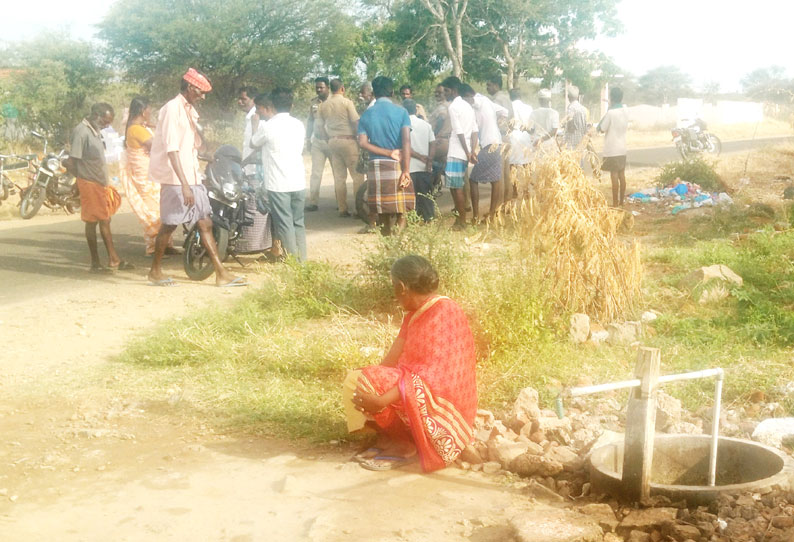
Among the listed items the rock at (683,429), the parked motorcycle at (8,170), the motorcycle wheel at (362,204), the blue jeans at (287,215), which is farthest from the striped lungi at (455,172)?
the parked motorcycle at (8,170)

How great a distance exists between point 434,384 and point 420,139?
6.52m

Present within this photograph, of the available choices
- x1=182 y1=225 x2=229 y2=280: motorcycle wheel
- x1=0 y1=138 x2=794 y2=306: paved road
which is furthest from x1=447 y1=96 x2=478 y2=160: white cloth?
x1=182 y1=225 x2=229 y2=280: motorcycle wheel

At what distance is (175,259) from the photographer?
9.88m

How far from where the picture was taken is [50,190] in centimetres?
1416

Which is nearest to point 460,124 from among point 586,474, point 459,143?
point 459,143

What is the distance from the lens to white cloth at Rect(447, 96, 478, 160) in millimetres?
10336

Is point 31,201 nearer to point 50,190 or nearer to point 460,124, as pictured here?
point 50,190

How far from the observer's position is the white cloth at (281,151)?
8.42 m

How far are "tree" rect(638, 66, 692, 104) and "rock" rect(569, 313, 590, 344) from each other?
64673mm

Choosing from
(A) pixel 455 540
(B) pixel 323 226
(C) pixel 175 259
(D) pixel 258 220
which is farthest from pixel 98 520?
(B) pixel 323 226

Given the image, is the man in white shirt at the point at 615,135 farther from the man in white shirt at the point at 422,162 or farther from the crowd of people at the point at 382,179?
the man in white shirt at the point at 422,162

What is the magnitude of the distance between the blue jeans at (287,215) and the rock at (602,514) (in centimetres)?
490

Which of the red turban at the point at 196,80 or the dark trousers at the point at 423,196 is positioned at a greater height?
the red turban at the point at 196,80

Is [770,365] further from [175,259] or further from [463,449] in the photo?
[175,259]
